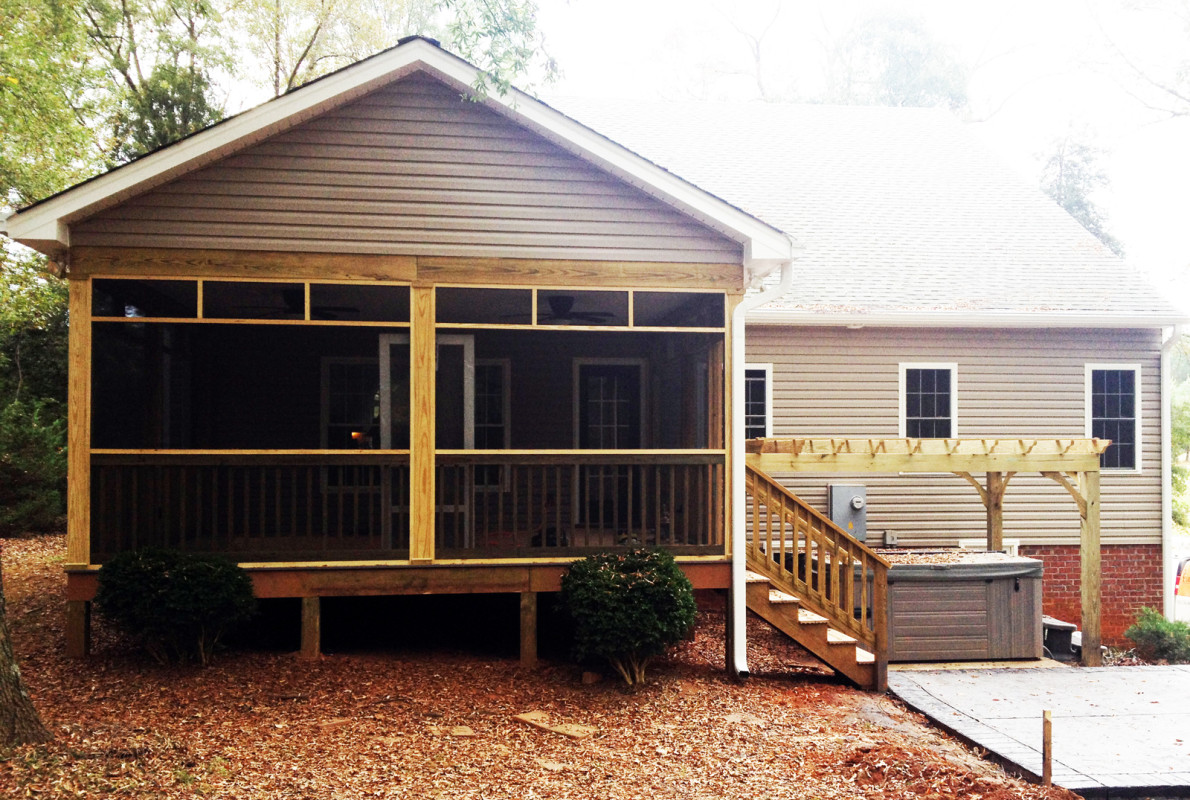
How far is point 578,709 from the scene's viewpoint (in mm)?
6750

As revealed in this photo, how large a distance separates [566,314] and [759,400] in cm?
323

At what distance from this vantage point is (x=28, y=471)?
13.7m

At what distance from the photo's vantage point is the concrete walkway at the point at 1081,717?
19.1 ft

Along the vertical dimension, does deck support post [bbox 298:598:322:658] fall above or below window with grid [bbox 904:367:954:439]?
below

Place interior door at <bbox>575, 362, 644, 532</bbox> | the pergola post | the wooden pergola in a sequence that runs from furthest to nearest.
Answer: interior door at <bbox>575, 362, 644, 532</bbox> → the pergola post → the wooden pergola

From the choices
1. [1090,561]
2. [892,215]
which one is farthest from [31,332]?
[1090,561]

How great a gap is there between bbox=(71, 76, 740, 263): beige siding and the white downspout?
519mm

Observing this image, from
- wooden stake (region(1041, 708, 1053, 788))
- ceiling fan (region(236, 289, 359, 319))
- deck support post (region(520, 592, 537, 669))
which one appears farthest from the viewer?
ceiling fan (region(236, 289, 359, 319))

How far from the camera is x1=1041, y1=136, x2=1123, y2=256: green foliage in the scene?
2436 centimetres

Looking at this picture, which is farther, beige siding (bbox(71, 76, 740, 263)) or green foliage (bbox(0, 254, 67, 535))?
green foliage (bbox(0, 254, 67, 535))

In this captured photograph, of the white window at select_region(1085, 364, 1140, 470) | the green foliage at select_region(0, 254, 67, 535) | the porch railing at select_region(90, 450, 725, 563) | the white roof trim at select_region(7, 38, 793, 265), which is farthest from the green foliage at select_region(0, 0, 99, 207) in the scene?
the white window at select_region(1085, 364, 1140, 470)

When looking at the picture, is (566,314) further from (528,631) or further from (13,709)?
(13,709)

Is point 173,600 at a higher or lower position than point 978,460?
lower

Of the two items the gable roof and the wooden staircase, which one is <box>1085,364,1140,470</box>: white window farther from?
the wooden staircase
